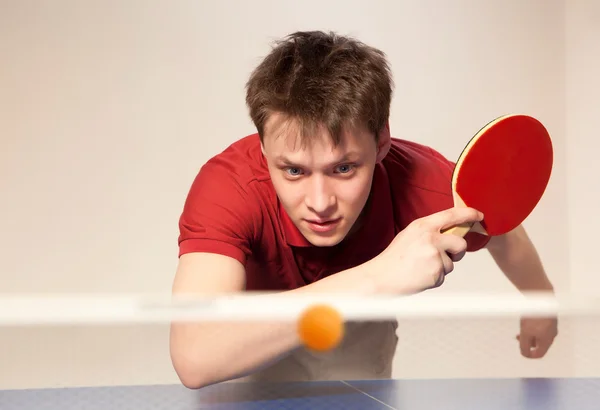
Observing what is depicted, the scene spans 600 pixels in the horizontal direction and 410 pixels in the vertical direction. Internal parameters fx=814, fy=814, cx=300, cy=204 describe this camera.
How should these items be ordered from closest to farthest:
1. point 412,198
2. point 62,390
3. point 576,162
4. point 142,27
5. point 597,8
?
point 62,390, point 412,198, point 142,27, point 597,8, point 576,162

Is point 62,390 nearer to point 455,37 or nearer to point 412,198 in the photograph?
point 412,198

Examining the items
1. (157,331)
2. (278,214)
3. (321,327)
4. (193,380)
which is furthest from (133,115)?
(321,327)

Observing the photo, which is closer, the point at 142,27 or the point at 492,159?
the point at 492,159

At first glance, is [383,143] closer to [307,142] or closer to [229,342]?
[307,142]

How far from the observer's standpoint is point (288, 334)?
1.10 metres

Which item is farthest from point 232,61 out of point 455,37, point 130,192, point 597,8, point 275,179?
point 275,179

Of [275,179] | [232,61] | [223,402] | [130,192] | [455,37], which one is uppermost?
[455,37]

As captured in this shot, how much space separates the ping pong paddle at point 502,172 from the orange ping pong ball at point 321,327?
0.81 feet

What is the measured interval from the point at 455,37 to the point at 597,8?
50 centimetres

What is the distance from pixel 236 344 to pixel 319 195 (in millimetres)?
240

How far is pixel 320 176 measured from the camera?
1.17 meters

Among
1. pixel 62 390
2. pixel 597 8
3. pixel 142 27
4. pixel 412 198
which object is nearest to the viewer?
pixel 62 390

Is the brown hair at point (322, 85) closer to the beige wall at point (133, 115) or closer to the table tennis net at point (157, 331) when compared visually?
the table tennis net at point (157, 331)

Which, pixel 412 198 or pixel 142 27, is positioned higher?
pixel 142 27
